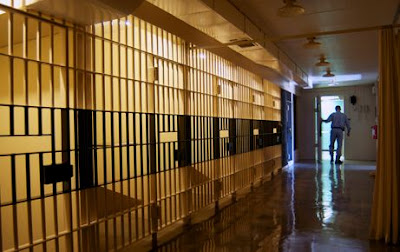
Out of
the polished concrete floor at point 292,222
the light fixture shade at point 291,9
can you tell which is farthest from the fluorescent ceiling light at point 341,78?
the light fixture shade at point 291,9

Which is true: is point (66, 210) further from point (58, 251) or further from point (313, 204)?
point (313, 204)

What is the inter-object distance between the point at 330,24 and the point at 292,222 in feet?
10.2

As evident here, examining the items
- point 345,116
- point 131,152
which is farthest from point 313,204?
point 345,116

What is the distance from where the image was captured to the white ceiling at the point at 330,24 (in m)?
4.42

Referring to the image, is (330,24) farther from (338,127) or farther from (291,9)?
(338,127)

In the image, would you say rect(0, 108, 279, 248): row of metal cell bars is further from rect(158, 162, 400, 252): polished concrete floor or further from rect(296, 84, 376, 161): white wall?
rect(296, 84, 376, 161): white wall

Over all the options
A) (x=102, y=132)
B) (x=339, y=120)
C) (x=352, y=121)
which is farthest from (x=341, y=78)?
(x=102, y=132)

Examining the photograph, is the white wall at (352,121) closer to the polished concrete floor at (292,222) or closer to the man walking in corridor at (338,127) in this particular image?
the man walking in corridor at (338,127)

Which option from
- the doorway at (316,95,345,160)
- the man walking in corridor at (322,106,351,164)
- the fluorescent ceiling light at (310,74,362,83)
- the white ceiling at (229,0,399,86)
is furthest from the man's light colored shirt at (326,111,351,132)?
the white ceiling at (229,0,399,86)

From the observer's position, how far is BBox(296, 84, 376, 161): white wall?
39.9 feet

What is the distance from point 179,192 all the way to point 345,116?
8.80 meters

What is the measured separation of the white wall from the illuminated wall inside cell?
7.99 meters

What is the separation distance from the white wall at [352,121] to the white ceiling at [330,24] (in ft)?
13.6

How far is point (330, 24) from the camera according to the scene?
5.27m
